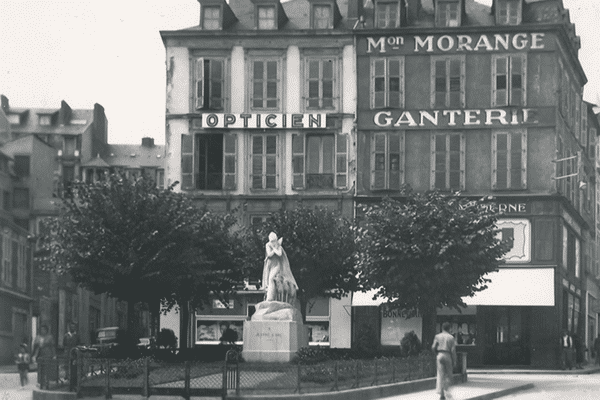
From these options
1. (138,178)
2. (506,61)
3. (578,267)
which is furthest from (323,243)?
(578,267)

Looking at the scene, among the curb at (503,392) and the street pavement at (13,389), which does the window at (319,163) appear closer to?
the street pavement at (13,389)

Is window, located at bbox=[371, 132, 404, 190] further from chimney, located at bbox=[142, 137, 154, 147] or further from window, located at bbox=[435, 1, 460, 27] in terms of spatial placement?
chimney, located at bbox=[142, 137, 154, 147]

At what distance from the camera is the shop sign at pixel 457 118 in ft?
178

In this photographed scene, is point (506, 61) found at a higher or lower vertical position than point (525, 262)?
higher

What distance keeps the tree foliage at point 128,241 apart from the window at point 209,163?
12076 millimetres

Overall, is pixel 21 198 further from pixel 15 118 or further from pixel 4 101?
pixel 4 101

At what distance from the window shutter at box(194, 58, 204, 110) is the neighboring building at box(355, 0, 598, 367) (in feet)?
22.0

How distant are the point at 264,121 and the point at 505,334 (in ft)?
44.0

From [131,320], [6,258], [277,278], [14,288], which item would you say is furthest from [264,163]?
[14,288]

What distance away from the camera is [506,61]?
54438 millimetres

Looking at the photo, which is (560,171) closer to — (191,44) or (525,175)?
(525,175)

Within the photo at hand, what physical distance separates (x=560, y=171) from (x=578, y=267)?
7.89 m

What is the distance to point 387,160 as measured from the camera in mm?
54969

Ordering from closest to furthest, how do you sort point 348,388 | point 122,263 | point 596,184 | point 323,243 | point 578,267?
point 348,388 < point 122,263 < point 323,243 < point 578,267 < point 596,184
